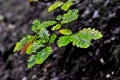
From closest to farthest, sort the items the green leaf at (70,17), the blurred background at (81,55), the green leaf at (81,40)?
1. the green leaf at (81,40)
2. the green leaf at (70,17)
3. the blurred background at (81,55)

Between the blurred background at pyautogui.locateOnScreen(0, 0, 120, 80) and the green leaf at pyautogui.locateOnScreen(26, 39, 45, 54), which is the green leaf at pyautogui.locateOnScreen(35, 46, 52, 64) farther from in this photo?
the blurred background at pyautogui.locateOnScreen(0, 0, 120, 80)

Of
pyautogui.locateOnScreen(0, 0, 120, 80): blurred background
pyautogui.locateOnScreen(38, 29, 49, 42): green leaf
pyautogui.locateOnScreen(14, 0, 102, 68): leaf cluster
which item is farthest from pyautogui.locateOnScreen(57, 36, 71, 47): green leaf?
pyautogui.locateOnScreen(0, 0, 120, 80): blurred background

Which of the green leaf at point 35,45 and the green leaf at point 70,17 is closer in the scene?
the green leaf at point 35,45

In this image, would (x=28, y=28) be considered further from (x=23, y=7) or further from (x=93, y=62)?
(x=93, y=62)

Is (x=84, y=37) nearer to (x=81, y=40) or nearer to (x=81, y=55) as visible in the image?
(x=81, y=40)

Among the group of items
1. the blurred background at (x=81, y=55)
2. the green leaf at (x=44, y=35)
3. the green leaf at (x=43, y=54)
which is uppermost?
the green leaf at (x=44, y=35)

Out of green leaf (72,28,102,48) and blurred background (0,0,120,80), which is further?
blurred background (0,0,120,80)

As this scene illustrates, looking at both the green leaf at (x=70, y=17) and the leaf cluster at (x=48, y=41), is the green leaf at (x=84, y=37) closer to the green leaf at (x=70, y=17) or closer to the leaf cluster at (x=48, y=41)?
the leaf cluster at (x=48, y=41)

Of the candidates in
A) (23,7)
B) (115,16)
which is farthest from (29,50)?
(23,7)

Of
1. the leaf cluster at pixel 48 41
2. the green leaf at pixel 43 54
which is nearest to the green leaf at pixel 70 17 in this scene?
the leaf cluster at pixel 48 41
